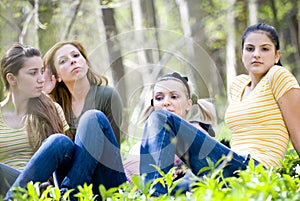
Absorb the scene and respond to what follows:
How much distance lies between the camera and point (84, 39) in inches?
899

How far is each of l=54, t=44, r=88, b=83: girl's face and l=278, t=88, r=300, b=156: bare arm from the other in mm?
1402

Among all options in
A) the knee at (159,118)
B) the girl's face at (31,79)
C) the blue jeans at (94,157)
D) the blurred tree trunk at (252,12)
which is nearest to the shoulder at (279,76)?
the knee at (159,118)

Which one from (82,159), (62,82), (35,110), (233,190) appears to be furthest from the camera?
(62,82)

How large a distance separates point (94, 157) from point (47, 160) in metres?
0.30

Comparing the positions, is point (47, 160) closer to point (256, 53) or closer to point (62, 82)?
point (62, 82)

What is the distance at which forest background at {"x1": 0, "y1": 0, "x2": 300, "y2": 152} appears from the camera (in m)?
5.25

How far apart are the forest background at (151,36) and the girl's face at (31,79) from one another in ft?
1.84

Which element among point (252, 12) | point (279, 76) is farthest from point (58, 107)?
point (252, 12)

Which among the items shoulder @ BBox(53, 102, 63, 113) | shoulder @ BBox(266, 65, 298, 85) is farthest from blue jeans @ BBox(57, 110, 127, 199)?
shoulder @ BBox(266, 65, 298, 85)

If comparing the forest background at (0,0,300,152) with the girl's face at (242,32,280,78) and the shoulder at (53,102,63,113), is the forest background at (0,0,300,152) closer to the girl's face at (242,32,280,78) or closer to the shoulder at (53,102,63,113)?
the girl's face at (242,32,280,78)

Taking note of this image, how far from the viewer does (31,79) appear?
4625 millimetres

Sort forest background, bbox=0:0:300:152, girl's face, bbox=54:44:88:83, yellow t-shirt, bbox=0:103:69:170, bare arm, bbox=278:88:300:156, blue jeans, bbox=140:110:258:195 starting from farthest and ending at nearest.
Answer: forest background, bbox=0:0:300:152 < girl's face, bbox=54:44:88:83 < yellow t-shirt, bbox=0:103:69:170 < bare arm, bbox=278:88:300:156 < blue jeans, bbox=140:110:258:195

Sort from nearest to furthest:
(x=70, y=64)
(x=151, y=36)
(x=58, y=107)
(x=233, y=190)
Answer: (x=233, y=190) < (x=58, y=107) < (x=70, y=64) < (x=151, y=36)

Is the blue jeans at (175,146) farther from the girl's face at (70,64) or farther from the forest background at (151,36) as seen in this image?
the girl's face at (70,64)
